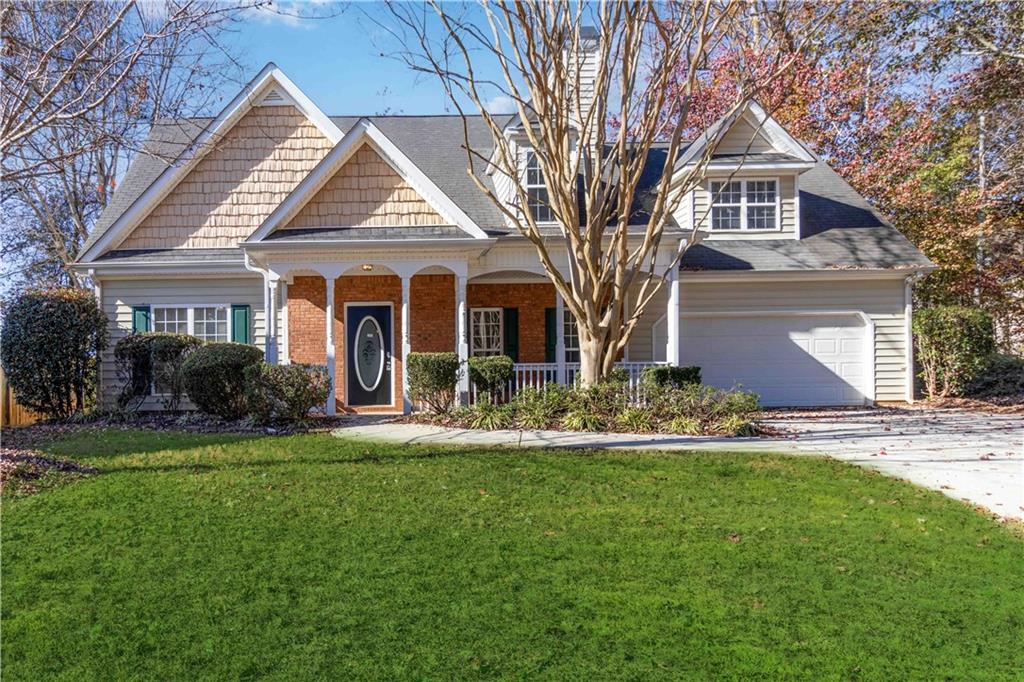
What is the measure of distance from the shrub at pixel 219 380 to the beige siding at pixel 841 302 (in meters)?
8.79

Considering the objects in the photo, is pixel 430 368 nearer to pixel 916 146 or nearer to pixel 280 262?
pixel 280 262

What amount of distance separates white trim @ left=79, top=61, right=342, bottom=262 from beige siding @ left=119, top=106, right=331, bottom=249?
0.50 ft

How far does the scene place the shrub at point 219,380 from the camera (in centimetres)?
1115

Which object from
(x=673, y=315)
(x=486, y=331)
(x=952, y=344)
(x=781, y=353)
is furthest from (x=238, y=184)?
(x=952, y=344)

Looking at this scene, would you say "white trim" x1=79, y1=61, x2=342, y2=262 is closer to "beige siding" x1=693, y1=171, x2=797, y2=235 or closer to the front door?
the front door

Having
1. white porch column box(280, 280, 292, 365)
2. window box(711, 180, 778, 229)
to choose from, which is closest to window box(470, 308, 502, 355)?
white porch column box(280, 280, 292, 365)

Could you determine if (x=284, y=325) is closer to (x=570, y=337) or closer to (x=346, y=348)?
(x=346, y=348)

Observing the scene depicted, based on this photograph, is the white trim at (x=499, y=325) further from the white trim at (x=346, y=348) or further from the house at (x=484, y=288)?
the white trim at (x=346, y=348)

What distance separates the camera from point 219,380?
11.2 m

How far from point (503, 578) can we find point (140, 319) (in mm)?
12659

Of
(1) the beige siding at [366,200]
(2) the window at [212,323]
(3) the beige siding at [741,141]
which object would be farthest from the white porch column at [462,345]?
(3) the beige siding at [741,141]

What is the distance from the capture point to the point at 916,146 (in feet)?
68.9

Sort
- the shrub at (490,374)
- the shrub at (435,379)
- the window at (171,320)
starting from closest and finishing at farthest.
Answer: the shrub at (435,379) → the shrub at (490,374) → the window at (171,320)

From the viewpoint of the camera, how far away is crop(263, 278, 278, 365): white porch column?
12125 millimetres
